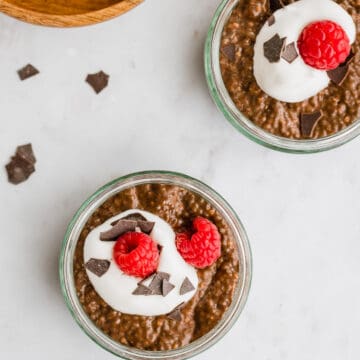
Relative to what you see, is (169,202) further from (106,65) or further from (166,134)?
(106,65)

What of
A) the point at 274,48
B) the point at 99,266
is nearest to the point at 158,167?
the point at 99,266

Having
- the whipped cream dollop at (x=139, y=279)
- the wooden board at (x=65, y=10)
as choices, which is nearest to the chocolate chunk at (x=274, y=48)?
the wooden board at (x=65, y=10)

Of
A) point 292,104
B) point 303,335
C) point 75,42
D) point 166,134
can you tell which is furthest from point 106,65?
point 303,335

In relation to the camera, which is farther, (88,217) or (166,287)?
(88,217)

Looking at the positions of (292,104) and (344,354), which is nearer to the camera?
(292,104)

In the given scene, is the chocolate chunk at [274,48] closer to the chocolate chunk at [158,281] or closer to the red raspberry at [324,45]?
the red raspberry at [324,45]

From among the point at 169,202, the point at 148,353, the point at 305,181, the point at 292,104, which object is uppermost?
the point at 292,104

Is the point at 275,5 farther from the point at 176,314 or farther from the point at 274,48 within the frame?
the point at 176,314

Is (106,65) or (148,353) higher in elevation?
(106,65)
